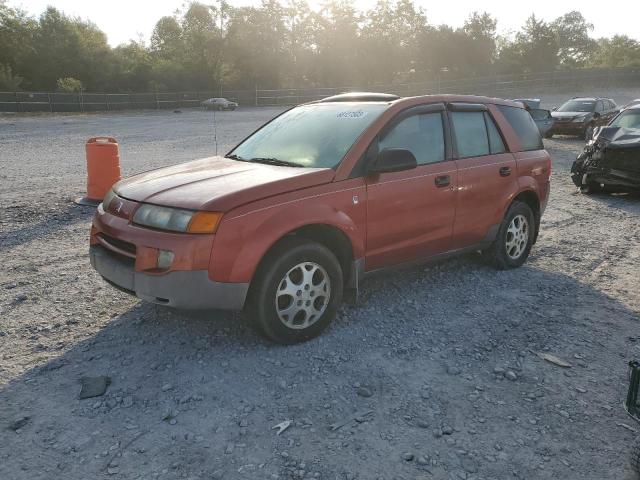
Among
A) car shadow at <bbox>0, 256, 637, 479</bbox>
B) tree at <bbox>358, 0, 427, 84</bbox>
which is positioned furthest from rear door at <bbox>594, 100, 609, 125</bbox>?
tree at <bbox>358, 0, 427, 84</bbox>

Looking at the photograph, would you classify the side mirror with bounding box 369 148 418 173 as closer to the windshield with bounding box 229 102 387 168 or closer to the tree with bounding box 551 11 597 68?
the windshield with bounding box 229 102 387 168

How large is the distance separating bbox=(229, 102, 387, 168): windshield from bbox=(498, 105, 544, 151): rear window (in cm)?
183

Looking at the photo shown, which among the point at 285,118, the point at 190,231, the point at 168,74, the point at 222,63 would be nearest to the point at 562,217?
the point at 285,118

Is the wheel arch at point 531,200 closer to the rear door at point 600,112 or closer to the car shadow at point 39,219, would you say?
the car shadow at point 39,219

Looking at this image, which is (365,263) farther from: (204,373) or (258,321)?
(204,373)

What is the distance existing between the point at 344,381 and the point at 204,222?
4.45 feet

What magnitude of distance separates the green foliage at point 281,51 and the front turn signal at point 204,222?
54.0 metres

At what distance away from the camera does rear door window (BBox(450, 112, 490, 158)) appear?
498 cm

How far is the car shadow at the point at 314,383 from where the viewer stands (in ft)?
9.07

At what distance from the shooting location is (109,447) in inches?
109

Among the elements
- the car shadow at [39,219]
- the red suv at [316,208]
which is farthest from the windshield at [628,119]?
the car shadow at [39,219]

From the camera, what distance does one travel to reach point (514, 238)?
5.64m

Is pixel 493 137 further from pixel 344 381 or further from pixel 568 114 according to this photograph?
pixel 568 114

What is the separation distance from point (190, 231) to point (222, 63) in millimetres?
65008
